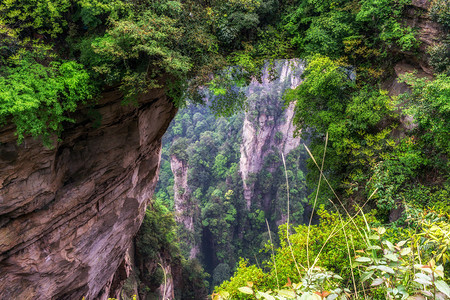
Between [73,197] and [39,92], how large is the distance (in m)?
3.03

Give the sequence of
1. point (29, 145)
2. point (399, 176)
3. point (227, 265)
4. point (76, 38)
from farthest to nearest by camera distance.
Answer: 1. point (227, 265)
2. point (399, 176)
3. point (76, 38)
4. point (29, 145)

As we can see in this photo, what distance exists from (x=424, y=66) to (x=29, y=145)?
9546 millimetres

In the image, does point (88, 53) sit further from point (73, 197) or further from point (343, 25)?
point (343, 25)

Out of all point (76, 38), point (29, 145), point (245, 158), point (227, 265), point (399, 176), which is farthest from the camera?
point (245, 158)

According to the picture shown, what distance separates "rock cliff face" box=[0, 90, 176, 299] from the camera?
17.4ft

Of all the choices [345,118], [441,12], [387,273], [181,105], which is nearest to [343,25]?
[441,12]

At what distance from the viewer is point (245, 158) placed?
3362cm

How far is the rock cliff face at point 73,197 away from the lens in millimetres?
5316

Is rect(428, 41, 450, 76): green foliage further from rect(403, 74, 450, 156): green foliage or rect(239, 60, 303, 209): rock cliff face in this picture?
rect(239, 60, 303, 209): rock cliff face

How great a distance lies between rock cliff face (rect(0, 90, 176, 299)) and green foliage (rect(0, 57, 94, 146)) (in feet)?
2.10

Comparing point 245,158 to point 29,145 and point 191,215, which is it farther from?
point 29,145

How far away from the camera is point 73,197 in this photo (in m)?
6.37

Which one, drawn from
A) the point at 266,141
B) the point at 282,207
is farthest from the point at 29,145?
the point at 266,141

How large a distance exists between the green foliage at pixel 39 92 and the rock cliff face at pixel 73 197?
0.64 metres
